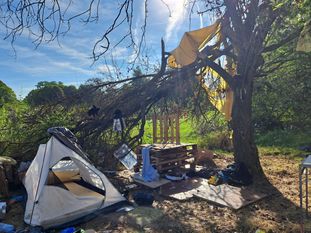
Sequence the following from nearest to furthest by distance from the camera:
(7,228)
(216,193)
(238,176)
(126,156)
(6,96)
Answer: (7,228) → (216,193) → (238,176) → (126,156) → (6,96)

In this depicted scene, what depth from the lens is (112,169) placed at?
7.92 meters

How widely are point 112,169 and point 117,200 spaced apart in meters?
2.77

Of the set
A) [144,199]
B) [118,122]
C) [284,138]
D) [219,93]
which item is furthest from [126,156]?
[284,138]

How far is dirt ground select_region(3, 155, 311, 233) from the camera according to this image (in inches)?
169

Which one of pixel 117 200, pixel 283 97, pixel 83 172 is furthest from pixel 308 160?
pixel 283 97

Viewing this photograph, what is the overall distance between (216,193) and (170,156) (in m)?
1.76

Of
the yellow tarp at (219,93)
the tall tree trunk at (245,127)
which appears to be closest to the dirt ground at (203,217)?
the tall tree trunk at (245,127)

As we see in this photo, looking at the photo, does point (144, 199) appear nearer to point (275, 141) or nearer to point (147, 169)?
point (147, 169)

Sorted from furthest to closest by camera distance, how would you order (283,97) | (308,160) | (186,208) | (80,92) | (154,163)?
(283,97) → (80,92) → (154,163) → (186,208) → (308,160)

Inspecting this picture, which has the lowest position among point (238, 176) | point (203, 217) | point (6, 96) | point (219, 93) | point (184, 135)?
point (203, 217)

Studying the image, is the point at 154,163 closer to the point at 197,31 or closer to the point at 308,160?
the point at 197,31

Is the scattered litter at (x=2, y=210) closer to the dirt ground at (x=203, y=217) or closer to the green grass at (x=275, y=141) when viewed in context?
the dirt ground at (x=203, y=217)

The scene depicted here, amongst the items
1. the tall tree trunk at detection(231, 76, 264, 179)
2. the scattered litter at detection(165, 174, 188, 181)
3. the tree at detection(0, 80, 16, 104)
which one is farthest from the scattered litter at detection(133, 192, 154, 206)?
the tree at detection(0, 80, 16, 104)

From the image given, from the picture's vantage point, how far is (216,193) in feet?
18.6
